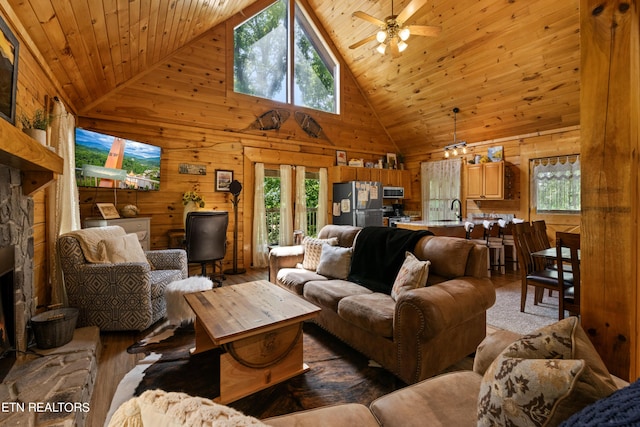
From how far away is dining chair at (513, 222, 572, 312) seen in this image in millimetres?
2883

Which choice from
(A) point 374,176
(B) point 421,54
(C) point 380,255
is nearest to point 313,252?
(C) point 380,255

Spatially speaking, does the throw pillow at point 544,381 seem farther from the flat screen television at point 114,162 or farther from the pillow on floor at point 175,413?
the flat screen television at point 114,162

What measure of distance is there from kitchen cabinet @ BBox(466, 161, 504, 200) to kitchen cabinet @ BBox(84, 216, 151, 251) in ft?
19.9

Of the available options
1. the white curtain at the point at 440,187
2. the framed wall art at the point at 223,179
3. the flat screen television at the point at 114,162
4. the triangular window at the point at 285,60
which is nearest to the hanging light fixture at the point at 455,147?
the white curtain at the point at 440,187

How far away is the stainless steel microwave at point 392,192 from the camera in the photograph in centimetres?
667

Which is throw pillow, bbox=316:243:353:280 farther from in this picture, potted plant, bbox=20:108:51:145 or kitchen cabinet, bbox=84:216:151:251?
potted plant, bbox=20:108:51:145

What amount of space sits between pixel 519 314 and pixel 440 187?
4071 millimetres

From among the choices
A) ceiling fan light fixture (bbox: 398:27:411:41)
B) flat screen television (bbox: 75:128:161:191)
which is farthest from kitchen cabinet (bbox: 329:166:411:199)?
flat screen television (bbox: 75:128:161:191)

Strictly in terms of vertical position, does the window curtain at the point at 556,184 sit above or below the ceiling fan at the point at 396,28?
below

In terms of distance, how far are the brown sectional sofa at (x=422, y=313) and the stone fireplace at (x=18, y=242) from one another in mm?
2062

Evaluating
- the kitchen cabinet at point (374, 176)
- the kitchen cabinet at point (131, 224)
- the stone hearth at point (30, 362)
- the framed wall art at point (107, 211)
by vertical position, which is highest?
the kitchen cabinet at point (374, 176)

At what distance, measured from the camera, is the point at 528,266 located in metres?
3.06

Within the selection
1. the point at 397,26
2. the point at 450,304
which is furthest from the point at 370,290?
the point at 397,26

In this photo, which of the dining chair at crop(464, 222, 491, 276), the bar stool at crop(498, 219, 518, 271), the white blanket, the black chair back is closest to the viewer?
the white blanket
